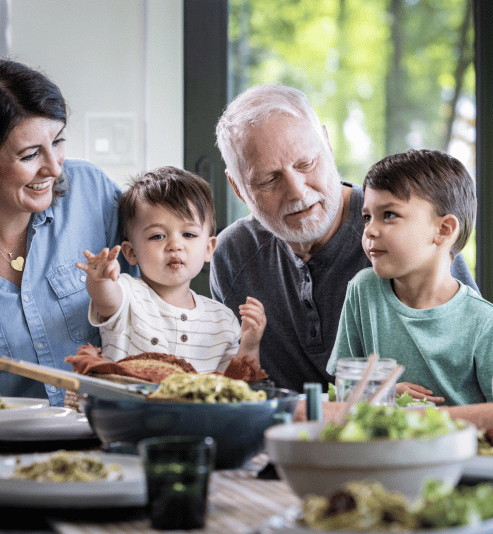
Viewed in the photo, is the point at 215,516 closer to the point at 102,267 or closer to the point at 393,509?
the point at 393,509

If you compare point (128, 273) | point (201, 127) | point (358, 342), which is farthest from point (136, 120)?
point (358, 342)

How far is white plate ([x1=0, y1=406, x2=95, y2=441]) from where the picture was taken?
937mm

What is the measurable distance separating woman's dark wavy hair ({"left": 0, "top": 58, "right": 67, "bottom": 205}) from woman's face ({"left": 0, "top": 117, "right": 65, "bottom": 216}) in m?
0.01

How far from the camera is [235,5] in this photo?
296 centimetres

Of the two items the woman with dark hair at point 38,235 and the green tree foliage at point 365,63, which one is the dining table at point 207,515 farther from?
the green tree foliage at point 365,63

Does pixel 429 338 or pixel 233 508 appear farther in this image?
pixel 429 338

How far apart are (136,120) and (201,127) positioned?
0.92 ft

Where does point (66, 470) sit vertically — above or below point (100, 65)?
below

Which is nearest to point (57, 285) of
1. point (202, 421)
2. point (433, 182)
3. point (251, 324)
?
point (251, 324)

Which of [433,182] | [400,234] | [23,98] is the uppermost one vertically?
[23,98]

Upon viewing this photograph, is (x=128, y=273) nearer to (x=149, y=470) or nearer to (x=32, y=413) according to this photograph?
(x=32, y=413)

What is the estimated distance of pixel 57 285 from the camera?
1.74m

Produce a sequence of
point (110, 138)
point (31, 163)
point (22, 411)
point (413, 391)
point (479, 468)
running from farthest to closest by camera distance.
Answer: point (110, 138) → point (31, 163) → point (413, 391) → point (22, 411) → point (479, 468)

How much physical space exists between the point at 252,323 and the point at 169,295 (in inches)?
11.9
